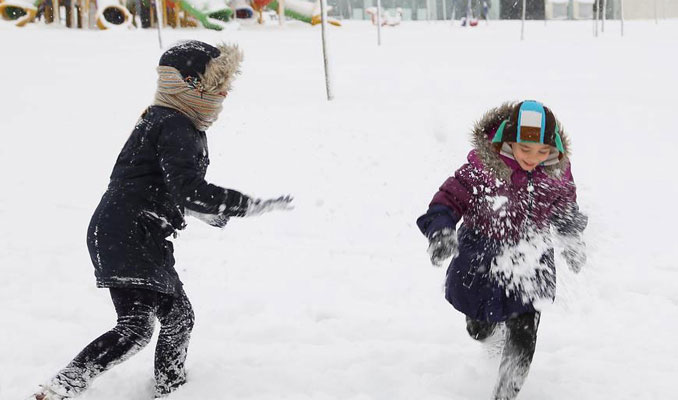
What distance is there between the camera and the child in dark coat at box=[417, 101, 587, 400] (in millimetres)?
2633

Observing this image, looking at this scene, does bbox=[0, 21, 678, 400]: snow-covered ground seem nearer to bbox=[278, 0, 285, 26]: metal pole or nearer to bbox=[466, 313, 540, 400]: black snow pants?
bbox=[466, 313, 540, 400]: black snow pants

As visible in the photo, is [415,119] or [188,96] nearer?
[188,96]

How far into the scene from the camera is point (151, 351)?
3469 millimetres

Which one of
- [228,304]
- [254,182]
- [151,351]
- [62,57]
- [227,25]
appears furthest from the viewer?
[227,25]

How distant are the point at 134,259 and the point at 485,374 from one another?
5.95 ft

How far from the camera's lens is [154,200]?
2680 mm

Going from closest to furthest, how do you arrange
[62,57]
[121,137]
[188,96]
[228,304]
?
[188,96], [228,304], [121,137], [62,57]

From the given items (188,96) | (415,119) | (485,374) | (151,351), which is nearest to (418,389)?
(485,374)

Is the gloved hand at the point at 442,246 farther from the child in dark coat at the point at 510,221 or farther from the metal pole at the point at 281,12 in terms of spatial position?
the metal pole at the point at 281,12

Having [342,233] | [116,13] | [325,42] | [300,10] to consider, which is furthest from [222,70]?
[300,10]

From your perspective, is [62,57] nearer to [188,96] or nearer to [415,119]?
[415,119]

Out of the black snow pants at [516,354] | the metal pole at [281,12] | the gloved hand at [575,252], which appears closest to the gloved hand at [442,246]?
the black snow pants at [516,354]

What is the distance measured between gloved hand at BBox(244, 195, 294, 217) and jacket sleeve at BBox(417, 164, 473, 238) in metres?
0.58

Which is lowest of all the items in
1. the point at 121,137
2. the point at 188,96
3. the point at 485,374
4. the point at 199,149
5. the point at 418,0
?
the point at 485,374
